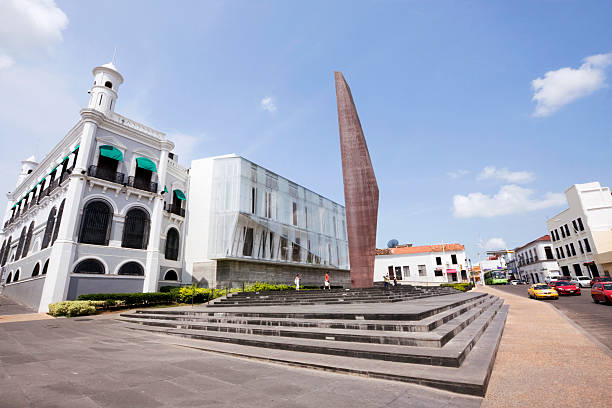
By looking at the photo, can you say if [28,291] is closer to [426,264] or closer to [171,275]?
[171,275]

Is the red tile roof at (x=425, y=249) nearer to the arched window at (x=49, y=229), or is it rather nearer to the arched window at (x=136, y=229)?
the arched window at (x=136, y=229)

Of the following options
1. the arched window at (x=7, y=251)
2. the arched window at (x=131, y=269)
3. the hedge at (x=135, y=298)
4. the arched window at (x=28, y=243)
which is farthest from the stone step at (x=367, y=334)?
the arched window at (x=7, y=251)

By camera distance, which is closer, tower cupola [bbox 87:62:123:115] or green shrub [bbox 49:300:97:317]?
green shrub [bbox 49:300:97:317]

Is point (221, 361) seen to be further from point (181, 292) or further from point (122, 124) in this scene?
point (122, 124)

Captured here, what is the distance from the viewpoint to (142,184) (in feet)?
76.7

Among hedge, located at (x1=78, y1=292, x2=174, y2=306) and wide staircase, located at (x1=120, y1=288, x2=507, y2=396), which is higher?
hedge, located at (x1=78, y1=292, x2=174, y2=306)

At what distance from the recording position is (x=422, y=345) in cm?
518

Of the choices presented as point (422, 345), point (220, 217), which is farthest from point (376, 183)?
point (422, 345)

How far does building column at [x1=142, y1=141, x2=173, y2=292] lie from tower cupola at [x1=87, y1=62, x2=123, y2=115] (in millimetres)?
5631

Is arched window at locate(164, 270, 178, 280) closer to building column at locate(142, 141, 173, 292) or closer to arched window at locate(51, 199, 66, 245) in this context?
building column at locate(142, 141, 173, 292)

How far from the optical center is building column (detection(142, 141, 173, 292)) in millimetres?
21625

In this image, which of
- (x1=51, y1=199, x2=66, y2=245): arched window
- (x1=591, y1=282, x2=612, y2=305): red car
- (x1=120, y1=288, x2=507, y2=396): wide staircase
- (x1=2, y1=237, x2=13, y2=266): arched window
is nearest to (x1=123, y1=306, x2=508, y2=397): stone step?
(x1=120, y1=288, x2=507, y2=396): wide staircase

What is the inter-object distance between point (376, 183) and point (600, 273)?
3285 centimetres

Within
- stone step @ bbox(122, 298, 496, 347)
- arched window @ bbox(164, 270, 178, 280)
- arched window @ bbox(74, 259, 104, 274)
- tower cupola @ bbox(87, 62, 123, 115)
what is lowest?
stone step @ bbox(122, 298, 496, 347)
